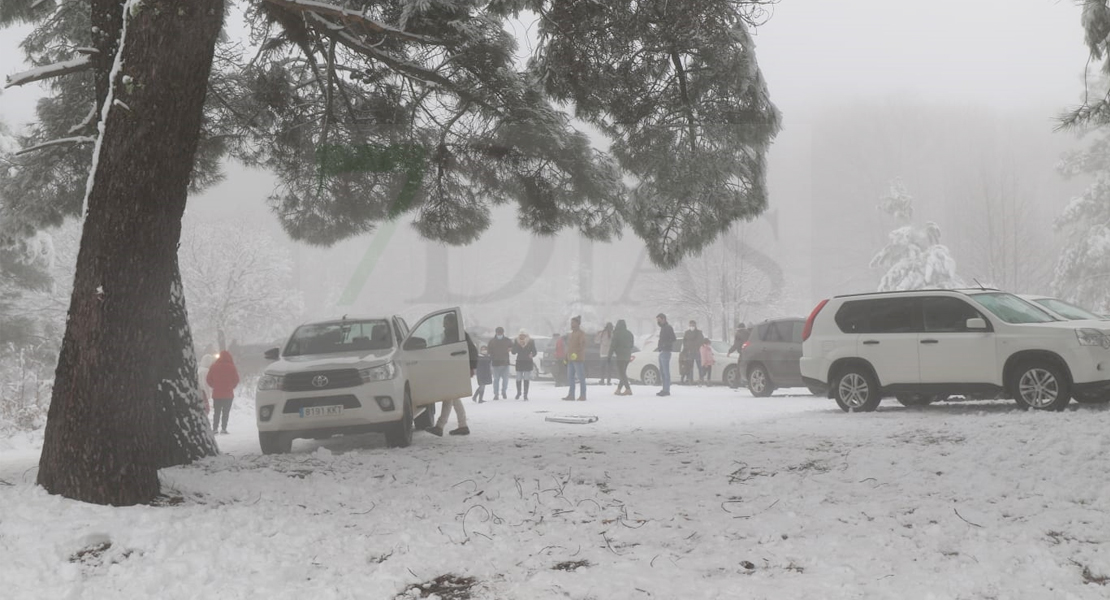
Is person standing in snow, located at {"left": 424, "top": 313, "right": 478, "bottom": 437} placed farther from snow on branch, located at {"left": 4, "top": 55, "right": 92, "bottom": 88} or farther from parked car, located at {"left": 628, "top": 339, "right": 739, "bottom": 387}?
parked car, located at {"left": 628, "top": 339, "right": 739, "bottom": 387}

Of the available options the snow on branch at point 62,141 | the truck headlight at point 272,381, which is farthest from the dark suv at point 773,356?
the snow on branch at point 62,141

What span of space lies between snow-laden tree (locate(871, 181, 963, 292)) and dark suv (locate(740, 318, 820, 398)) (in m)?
18.1

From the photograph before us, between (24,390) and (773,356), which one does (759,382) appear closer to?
(773,356)

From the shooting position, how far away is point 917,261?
117ft

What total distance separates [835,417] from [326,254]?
258 feet

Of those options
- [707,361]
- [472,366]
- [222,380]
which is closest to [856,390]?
[472,366]

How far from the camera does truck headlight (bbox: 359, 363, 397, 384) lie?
10.1m

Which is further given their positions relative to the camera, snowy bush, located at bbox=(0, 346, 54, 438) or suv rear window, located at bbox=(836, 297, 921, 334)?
snowy bush, located at bbox=(0, 346, 54, 438)

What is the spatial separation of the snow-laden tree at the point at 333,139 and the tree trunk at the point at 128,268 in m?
0.02

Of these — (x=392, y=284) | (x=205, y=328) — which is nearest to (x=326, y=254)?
(x=392, y=284)

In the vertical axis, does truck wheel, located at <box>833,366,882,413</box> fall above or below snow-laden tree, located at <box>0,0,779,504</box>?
below

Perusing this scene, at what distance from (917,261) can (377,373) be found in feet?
102

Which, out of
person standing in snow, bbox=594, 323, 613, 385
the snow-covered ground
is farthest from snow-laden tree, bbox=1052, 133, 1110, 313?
the snow-covered ground

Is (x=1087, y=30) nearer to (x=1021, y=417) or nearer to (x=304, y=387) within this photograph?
(x=1021, y=417)
